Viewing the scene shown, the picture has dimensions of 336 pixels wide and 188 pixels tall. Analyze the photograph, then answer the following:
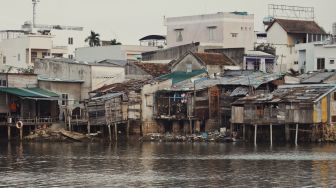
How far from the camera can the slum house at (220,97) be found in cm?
6981

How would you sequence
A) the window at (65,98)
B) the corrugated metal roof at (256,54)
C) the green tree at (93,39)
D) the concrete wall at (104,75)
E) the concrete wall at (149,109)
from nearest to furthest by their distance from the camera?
the concrete wall at (149,109), the window at (65,98), the concrete wall at (104,75), the corrugated metal roof at (256,54), the green tree at (93,39)

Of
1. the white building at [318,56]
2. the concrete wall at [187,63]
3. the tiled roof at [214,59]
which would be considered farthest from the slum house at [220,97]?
the white building at [318,56]

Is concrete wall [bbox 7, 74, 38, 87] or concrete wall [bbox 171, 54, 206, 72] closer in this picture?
concrete wall [bbox 7, 74, 38, 87]

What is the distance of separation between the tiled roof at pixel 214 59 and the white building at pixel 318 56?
25.6ft

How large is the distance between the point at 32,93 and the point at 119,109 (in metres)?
7.35

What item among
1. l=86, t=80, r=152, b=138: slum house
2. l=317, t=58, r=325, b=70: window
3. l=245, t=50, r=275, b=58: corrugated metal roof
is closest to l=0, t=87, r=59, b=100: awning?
l=86, t=80, r=152, b=138: slum house

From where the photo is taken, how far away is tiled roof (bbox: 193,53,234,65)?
77.7 m

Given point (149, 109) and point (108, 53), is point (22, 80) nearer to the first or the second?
point (149, 109)

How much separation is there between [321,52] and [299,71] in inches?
139

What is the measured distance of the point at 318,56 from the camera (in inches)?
3179

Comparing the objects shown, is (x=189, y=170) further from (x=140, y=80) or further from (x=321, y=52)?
(x=321, y=52)

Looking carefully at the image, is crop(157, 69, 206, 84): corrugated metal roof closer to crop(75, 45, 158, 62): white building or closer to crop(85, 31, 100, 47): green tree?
crop(75, 45, 158, 62): white building

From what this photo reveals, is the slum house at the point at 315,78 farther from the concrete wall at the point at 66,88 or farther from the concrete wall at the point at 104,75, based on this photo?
the concrete wall at the point at 66,88

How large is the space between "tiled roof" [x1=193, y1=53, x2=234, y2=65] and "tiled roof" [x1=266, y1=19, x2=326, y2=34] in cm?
1118
